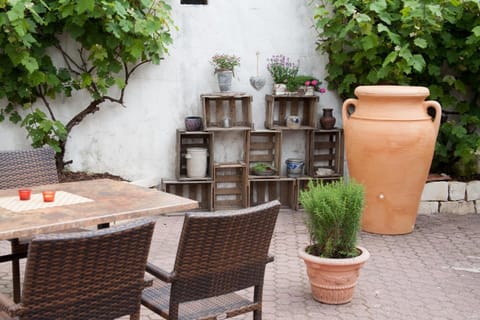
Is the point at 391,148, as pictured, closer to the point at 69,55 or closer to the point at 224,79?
the point at 224,79

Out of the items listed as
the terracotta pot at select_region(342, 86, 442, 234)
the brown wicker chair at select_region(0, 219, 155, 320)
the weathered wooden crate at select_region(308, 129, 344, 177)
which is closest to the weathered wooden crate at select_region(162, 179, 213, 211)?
the weathered wooden crate at select_region(308, 129, 344, 177)

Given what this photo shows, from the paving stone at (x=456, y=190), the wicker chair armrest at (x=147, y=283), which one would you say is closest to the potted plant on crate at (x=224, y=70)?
the paving stone at (x=456, y=190)

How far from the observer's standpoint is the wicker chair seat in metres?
2.93

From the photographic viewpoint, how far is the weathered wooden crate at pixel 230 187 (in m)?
6.71

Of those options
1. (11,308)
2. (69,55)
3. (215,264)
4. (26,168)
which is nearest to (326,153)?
(69,55)

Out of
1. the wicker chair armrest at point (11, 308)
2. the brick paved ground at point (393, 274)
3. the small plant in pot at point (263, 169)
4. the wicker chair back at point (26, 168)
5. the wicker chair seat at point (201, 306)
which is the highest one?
the wicker chair back at point (26, 168)

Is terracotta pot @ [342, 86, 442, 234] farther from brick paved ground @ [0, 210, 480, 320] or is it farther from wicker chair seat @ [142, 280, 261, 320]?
wicker chair seat @ [142, 280, 261, 320]

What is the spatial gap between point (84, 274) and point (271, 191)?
4.66 m

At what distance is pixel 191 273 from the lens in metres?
2.78

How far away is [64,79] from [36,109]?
1.32 feet

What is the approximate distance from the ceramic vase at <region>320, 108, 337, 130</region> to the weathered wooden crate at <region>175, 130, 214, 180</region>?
1175mm

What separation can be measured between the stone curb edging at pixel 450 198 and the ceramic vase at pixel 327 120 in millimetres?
1129

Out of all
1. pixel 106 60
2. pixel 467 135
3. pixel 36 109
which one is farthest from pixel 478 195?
pixel 36 109

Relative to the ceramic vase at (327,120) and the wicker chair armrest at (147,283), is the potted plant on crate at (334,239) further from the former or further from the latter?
the ceramic vase at (327,120)
